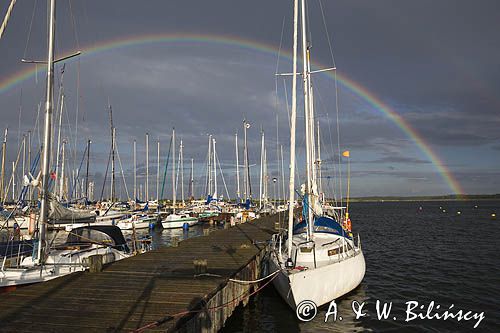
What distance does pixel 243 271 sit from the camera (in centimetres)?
1652

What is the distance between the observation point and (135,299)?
11.5m

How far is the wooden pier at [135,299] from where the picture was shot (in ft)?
31.0

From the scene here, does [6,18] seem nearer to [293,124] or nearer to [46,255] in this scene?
[46,255]

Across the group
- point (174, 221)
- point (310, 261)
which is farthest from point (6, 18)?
point (174, 221)

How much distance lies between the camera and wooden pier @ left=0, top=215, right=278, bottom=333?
31.0 ft

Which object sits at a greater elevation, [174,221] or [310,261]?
[310,261]

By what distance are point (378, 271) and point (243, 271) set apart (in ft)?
46.0

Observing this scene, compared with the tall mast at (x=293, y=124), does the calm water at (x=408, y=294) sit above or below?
below

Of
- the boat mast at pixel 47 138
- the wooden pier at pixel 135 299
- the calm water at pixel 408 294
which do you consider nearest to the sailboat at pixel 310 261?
the calm water at pixel 408 294

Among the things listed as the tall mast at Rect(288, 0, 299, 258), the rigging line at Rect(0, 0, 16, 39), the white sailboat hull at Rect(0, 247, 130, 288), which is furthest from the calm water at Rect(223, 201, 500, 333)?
the rigging line at Rect(0, 0, 16, 39)

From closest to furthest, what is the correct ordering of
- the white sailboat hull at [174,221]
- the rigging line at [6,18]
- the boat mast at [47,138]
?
the rigging line at [6,18] → the boat mast at [47,138] → the white sailboat hull at [174,221]

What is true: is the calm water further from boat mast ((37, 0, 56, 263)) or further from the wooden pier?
boat mast ((37, 0, 56, 263))

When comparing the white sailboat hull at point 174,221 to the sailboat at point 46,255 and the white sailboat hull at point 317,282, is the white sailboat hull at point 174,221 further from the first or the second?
the white sailboat hull at point 317,282

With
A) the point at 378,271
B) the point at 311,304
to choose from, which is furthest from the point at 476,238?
the point at 311,304
